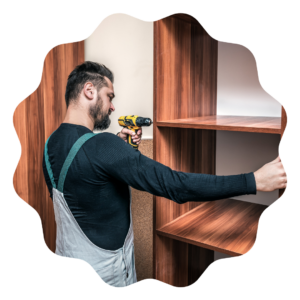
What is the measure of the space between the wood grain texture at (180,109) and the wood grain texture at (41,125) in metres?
0.97

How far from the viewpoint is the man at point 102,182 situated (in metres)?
1.29

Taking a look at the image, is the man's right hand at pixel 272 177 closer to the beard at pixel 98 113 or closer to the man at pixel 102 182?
the man at pixel 102 182

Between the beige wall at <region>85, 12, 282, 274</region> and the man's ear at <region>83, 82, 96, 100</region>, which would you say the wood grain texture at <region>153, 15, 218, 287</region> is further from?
the man's ear at <region>83, 82, 96, 100</region>

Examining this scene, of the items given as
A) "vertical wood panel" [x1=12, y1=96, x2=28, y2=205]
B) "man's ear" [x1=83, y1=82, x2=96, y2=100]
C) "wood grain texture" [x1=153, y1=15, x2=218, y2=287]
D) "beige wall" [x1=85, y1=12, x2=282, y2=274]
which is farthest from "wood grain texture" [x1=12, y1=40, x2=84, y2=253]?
"wood grain texture" [x1=153, y1=15, x2=218, y2=287]

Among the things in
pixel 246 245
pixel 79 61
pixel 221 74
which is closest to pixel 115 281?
pixel 246 245

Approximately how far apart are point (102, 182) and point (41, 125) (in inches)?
40.1

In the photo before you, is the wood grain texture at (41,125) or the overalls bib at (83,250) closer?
the overalls bib at (83,250)

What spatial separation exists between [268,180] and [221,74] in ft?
3.17

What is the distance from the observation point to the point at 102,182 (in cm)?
145

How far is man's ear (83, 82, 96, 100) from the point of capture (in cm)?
159

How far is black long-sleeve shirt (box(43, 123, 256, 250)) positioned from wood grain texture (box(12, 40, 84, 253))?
67cm

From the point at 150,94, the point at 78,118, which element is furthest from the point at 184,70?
the point at 78,118

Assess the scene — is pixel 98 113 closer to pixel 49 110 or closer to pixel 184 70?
pixel 184 70

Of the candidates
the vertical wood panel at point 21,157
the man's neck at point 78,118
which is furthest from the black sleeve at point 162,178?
the vertical wood panel at point 21,157
